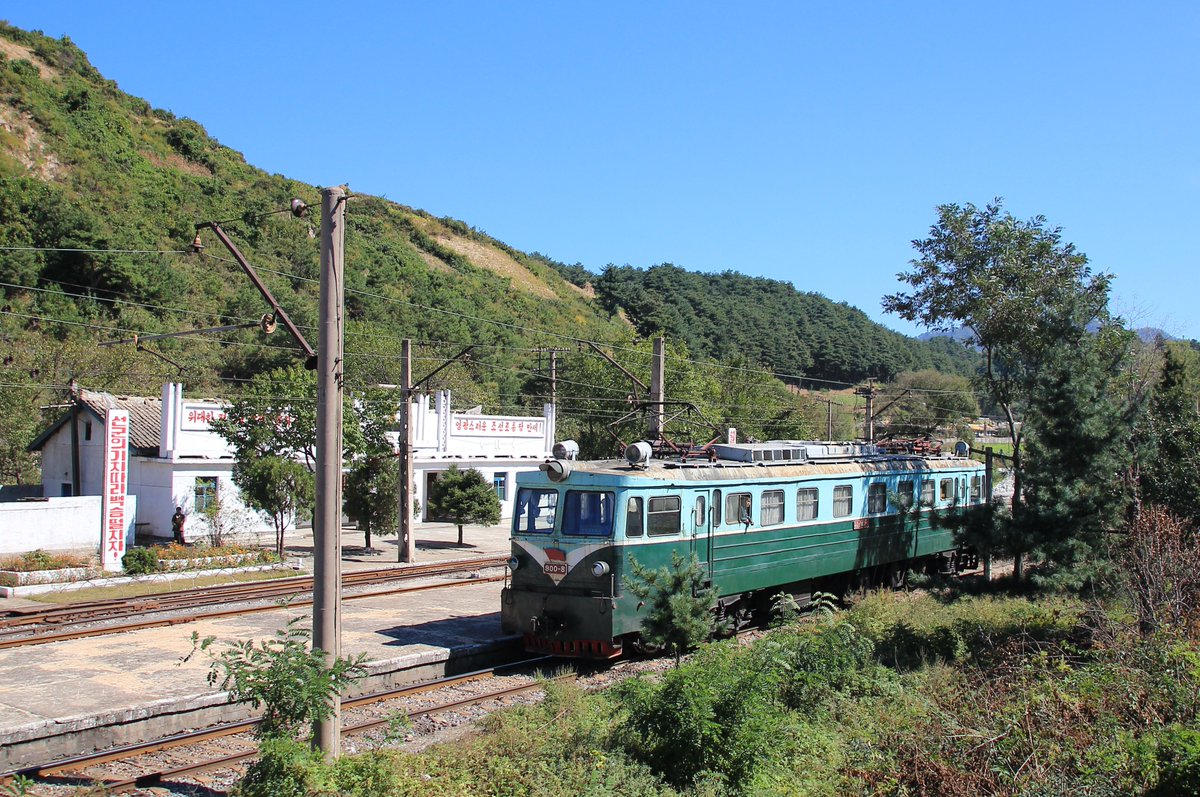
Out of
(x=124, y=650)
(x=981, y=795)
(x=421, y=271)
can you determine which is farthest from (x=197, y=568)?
(x=421, y=271)

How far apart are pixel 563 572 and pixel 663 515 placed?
1743mm

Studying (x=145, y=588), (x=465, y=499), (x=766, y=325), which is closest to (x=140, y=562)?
(x=145, y=588)

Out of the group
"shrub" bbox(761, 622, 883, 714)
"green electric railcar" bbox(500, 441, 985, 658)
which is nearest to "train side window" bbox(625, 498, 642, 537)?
"green electric railcar" bbox(500, 441, 985, 658)

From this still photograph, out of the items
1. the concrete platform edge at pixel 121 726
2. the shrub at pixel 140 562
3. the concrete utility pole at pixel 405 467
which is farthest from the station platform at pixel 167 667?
the concrete utility pole at pixel 405 467

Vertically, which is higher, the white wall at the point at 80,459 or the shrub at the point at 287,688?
the white wall at the point at 80,459

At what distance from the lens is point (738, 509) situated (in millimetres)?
15398

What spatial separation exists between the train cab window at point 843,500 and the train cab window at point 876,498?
666 millimetres

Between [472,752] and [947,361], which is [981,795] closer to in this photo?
[472,752]

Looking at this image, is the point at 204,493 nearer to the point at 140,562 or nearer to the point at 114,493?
the point at 114,493

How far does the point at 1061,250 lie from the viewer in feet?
56.7

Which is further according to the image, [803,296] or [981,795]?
[803,296]

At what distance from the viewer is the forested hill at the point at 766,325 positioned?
107 m

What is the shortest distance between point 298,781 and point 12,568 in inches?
724

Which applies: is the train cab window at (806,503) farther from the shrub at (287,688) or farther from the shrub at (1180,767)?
the shrub at (287,688)
